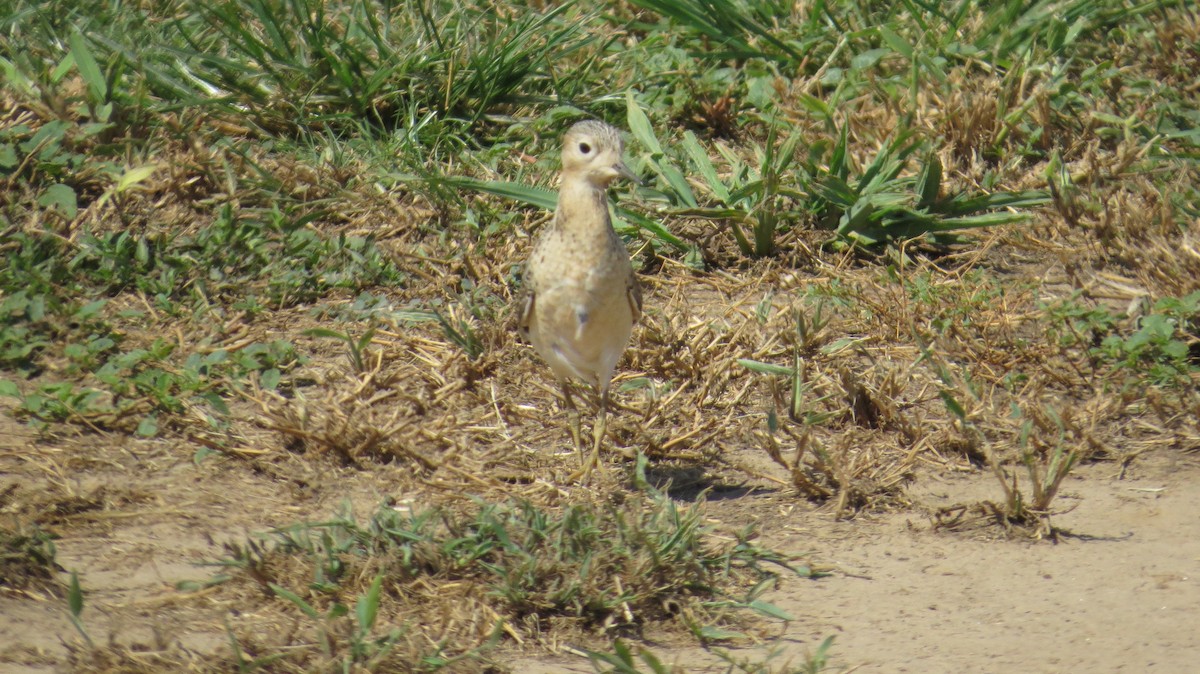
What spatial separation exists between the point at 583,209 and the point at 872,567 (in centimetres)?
178

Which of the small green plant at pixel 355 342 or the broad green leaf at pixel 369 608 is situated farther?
the small green plant at pixel 355 342

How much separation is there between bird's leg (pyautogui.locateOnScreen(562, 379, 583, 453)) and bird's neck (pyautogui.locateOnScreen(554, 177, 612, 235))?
28.2 inches

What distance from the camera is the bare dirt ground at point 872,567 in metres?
4.10

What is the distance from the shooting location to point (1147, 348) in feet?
19.5

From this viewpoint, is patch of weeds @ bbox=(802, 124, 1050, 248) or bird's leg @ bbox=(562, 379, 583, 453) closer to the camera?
bird's leg @ bbox=(562, 379, 583, 453)

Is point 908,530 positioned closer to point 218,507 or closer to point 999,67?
point 218,507

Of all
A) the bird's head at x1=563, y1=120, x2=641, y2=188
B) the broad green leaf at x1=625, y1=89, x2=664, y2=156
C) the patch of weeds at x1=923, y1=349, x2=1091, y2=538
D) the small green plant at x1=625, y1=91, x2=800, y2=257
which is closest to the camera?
the patch of weeds at x1=923, y1=349, x2=1091, y2=538

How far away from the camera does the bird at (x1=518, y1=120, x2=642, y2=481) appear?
211 inches

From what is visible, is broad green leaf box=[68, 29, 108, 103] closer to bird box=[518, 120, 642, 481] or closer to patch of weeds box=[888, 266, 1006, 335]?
bird box=[518, 120, 642, 481]

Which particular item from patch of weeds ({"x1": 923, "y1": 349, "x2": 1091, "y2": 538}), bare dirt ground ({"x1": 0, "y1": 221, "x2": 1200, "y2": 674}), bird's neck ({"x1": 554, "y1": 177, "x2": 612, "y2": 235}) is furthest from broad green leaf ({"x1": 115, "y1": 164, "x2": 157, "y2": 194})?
patch of weeds ({"x1": 923, "y1": 349, "x2": 1091, "y2": 538})

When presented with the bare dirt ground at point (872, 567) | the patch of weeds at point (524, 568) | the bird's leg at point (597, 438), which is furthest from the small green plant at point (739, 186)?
the patch of weeds at point (524, 568)

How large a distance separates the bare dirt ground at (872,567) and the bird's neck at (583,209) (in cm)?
118

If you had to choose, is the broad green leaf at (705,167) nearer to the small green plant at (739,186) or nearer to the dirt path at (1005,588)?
the small green plant at (739,186)

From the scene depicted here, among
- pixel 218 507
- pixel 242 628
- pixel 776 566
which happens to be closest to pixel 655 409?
pixel 776 566
